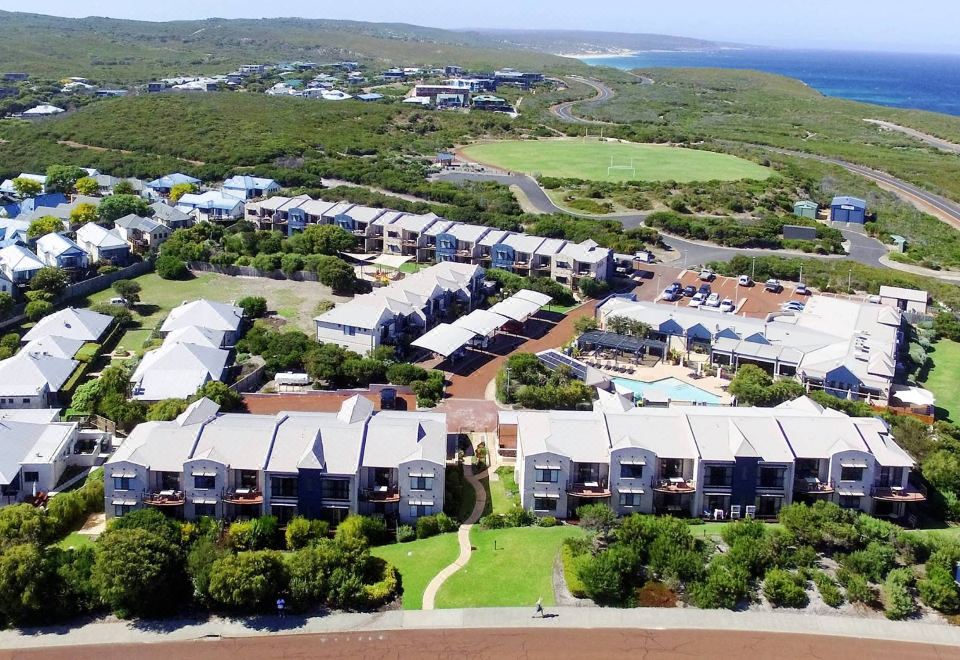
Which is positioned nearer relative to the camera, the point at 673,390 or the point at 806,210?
the point at 673,390

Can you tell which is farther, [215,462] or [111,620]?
[215,462]

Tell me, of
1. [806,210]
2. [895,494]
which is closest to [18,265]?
[895,494]

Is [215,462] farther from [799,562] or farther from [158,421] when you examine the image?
[799,562]

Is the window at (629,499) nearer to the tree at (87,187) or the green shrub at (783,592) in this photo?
the green shrub at (783,592)

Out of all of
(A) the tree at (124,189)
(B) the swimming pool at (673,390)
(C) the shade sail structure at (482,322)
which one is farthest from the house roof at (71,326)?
(A) the tree at (124,189)

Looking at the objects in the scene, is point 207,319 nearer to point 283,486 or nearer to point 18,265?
point 18,265

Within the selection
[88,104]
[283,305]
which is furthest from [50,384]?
[88,104]
